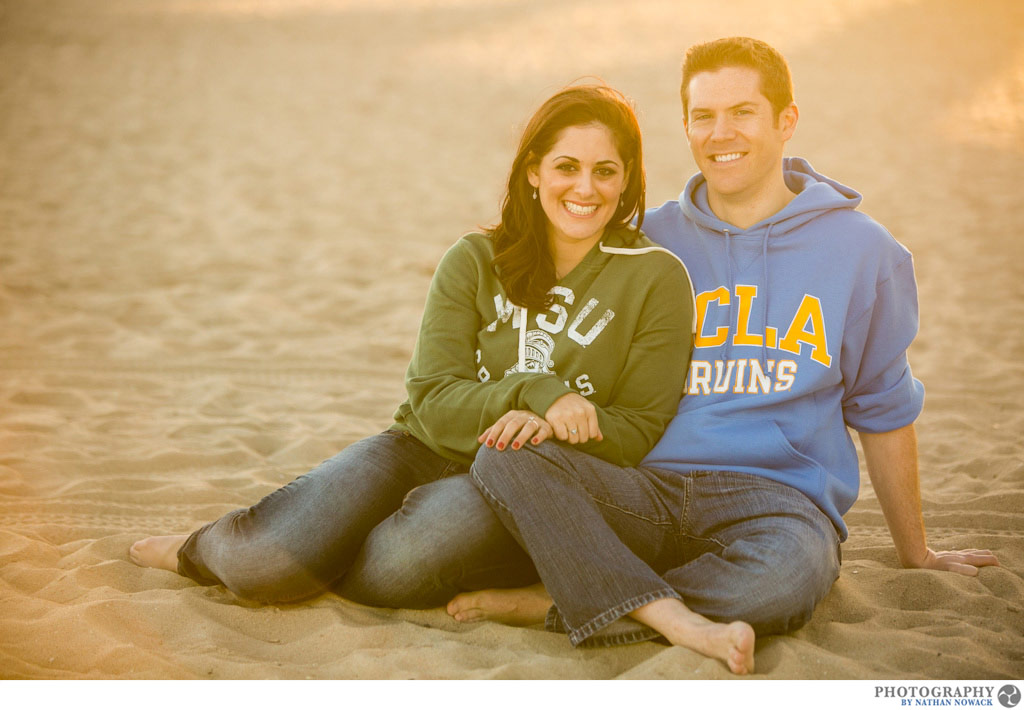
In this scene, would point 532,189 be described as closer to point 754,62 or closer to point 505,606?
point 754,62

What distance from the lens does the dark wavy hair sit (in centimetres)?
292

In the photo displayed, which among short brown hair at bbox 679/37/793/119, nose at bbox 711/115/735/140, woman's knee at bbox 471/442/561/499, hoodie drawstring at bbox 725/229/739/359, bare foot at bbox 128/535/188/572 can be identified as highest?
short brown hair at bbox 679/37/793/119

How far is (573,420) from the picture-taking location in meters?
2.69

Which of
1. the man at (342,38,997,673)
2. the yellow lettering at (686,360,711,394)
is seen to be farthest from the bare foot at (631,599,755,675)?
the yellow lettering at (686,360,711,394)

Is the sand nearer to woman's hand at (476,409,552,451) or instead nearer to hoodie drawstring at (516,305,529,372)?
woman's hand at (476,409,552,451)

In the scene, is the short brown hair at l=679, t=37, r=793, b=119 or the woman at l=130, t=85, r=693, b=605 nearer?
the woman at l=130, t=85, r=693, b=605

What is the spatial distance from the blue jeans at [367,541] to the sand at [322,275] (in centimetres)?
11

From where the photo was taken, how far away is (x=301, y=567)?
2816 millimetres

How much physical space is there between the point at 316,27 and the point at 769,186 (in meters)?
16.5

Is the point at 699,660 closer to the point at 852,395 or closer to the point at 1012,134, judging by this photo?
the point at 852,395

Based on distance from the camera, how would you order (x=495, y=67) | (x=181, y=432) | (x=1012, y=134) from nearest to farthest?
1. (x=181, y=432)
2. (x=1012, y=134)
3. (x=495, y=67)

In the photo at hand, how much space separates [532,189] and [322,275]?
14.7ft

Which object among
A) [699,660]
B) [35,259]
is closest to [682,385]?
[699,660]

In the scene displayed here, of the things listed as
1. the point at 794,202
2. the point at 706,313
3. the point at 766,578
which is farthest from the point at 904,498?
the point at 794,202
